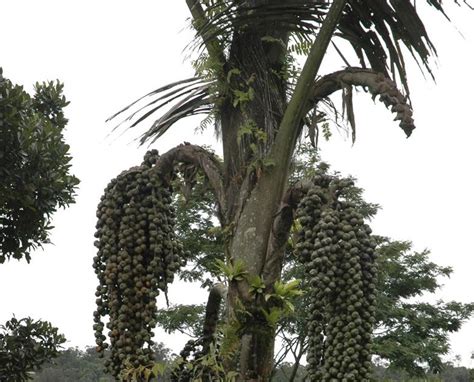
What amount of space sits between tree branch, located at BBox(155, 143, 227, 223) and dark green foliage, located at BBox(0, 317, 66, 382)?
4432mm

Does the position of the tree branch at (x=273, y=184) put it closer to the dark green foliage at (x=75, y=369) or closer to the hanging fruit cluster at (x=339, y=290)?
the hanging fruit cluster at (x=339, y=290)

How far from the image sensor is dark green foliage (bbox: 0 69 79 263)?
281 inches

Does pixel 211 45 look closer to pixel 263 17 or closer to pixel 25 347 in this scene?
pixel 263 17

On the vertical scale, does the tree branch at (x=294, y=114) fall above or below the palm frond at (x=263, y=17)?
below

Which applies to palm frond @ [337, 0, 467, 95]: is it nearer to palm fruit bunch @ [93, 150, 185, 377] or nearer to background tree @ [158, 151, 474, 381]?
palm fruit bunch @ [93, 150, 185, 377]

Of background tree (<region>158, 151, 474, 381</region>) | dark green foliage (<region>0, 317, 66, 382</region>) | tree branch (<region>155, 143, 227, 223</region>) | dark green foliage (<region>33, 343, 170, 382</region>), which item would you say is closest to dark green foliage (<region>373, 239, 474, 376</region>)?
background tree (<region>158, 151, 474, 381</region>)

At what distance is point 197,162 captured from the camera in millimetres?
3816

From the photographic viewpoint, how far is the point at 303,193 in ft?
10.8

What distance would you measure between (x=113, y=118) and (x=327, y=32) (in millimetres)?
1316

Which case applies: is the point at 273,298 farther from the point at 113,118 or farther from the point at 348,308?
the point at 113,118

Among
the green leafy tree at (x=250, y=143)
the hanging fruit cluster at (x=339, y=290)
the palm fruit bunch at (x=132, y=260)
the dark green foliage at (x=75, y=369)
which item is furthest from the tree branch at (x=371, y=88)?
the dark green foliage at (x=75, y=369)

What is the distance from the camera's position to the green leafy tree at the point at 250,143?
3.29 metres

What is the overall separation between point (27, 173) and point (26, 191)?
177 millimetres

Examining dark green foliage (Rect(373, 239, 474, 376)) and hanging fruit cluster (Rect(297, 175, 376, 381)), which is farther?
dark green foliage (Rect(373, 239, 474, 376))
